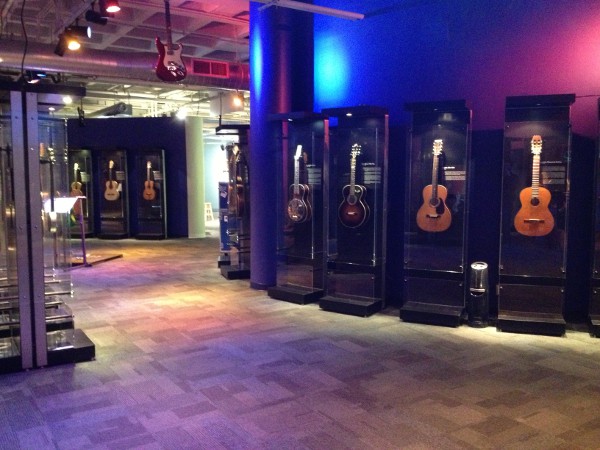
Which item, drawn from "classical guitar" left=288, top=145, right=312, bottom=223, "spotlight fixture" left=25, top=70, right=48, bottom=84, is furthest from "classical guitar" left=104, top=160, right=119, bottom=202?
"classical guitar" left=288, top=145, right=312, bottom=223

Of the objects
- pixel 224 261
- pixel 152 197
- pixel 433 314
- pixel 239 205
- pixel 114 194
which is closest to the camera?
pixel 433 314

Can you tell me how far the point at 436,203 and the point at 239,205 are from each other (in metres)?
3.31

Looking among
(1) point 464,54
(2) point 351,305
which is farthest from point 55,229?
(1) point 464,54

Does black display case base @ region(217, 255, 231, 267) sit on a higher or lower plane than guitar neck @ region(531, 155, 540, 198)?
lower

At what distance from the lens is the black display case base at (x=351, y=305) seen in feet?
18.5

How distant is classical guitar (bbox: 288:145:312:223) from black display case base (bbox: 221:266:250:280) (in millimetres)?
1752

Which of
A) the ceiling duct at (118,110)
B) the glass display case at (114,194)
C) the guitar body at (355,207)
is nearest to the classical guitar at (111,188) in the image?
the glass display case at (114,194)

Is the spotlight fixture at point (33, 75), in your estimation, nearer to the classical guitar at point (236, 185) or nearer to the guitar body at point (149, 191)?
the classical guitar at point (236, 185)

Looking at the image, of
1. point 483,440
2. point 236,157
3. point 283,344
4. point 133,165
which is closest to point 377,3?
point 236,157

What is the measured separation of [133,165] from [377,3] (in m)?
8.62

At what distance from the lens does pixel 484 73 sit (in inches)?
219

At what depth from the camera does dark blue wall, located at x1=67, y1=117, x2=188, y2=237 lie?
1318 centimetres

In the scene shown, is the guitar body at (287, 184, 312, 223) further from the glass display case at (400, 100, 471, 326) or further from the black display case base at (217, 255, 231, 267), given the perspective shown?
the black display case base at (217, 255, 231, 267)

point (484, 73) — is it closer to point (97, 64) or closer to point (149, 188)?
point (97, 64)
